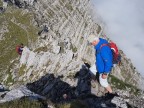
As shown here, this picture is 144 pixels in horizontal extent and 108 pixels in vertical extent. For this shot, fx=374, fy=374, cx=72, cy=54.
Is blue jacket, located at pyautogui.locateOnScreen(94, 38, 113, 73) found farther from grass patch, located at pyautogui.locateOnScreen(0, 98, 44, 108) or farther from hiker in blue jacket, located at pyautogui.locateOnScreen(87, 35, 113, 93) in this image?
grass patch, located at pyautogui.locateOnScreen(0, 98, 44, 108)

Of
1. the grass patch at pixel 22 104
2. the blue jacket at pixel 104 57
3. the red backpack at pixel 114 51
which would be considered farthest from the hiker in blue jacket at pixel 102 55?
the grass patch at pixel 22 104

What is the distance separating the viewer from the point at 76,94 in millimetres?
52938

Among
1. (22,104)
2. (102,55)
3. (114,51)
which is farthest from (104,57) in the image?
(22,104)

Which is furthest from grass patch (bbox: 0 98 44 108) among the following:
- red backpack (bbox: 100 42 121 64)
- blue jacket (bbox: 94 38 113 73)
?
red backpack (bbox: 100 42 121 64)

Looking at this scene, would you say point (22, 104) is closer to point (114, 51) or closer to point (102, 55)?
point (102, 55)

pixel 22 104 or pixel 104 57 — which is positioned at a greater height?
pixel 104 57

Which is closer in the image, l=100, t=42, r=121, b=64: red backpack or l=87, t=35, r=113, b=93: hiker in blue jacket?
l=87, t=35, r=113, b=93: hiker in blue jacket

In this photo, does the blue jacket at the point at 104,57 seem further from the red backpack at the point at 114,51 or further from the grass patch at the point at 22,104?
the grass patch at the point at 22,104

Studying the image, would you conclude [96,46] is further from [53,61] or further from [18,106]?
[53,61]

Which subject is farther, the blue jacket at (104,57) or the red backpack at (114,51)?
the red backpack at (114,51)

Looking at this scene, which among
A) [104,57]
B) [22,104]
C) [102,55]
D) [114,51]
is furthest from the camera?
[114,51]

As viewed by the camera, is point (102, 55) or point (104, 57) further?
point (102, 55)

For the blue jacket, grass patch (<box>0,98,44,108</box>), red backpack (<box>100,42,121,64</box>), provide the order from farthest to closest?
red backpack (<box>100,42,121,64</box>), the blue jacket, grass patch (<box>0,98,44,108</box>)

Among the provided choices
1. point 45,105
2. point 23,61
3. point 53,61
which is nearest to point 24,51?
point 23,61
